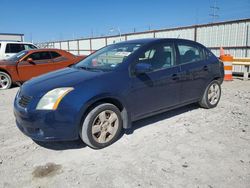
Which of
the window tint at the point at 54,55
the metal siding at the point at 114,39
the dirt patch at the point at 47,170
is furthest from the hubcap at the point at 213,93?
the metal siding at the point at 114,39

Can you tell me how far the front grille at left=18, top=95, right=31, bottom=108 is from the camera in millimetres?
3306

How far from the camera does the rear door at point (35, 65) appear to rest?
8.68 meters

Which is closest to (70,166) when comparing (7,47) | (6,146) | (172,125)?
(6,146)

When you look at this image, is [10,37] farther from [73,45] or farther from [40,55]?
[40,55]

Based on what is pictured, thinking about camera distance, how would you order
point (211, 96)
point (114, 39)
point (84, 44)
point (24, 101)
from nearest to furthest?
1. point (24, 101)
2. point (211, 96)
3. point (114, 39)
4. point (84, 44)

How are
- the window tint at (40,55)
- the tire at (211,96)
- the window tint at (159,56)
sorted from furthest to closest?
the window tint at (40,55) → the tire at (211,96) → the window tint at (159,56)

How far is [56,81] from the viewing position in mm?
3518

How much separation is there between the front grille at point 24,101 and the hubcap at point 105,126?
3.20ft

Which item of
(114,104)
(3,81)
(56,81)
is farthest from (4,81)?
(114,104)

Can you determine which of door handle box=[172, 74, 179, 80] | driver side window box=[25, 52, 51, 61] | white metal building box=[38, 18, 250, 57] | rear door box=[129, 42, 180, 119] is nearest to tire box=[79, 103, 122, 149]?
rear door box=[129, 42, 180, 119]

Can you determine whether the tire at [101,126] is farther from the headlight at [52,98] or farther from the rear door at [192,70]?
the rear door at [192,70]

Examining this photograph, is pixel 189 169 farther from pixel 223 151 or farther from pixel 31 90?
pixel 31 90

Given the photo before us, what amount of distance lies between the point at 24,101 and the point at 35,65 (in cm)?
591

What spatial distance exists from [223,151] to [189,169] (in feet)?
2.54
